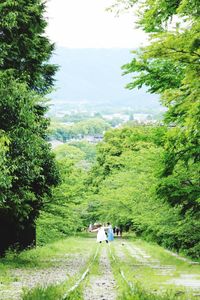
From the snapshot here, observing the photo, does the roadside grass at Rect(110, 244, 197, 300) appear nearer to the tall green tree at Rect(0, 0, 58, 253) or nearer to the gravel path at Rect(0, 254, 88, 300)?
the gravel path at Rect(0, 254, 88, 300)

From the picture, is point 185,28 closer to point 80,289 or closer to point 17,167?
point 80,289

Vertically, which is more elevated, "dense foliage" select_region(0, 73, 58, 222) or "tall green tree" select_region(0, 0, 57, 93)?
"tall green tree" select_region(0, 0, 57, 93)

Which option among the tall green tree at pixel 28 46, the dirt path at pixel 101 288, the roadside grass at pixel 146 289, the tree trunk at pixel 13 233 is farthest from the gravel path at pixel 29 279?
the tall green tree at pixel 28 46

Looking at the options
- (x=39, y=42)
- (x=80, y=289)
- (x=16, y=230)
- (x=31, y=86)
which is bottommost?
(x=80, y=289)

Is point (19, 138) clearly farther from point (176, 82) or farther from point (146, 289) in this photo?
point (146, 289)

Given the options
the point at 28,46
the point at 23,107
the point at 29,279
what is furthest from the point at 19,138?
the point at 29,279

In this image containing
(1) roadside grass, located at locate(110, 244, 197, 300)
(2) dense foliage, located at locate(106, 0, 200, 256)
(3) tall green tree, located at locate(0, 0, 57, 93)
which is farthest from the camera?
(3) tall green tree, located at locate(0, 0, 57, 93)

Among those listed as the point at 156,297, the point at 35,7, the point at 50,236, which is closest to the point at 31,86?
the point at 35,7

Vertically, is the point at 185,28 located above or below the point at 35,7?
below

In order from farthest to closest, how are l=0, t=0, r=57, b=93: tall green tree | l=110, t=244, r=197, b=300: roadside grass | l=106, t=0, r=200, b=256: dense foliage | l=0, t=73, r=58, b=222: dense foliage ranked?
l=0, t=0, r=57, b=93: tall green tree, l=0, t=73, r=58, b=222: dense foliage, l=110, t=244, r=197, b=300: roadside grass, l=106, t=0, r=200, b=256: dense foliage

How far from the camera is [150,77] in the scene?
15.9 meters

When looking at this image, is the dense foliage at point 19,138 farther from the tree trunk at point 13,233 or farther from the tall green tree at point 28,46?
the tall green tree at point 28,46

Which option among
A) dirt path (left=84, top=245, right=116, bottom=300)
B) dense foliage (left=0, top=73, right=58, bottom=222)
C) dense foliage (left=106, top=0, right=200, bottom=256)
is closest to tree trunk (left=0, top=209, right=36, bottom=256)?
dense foliage (left=0, top=73, right=58, bottom=222)

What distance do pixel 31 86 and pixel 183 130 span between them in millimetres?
14353
